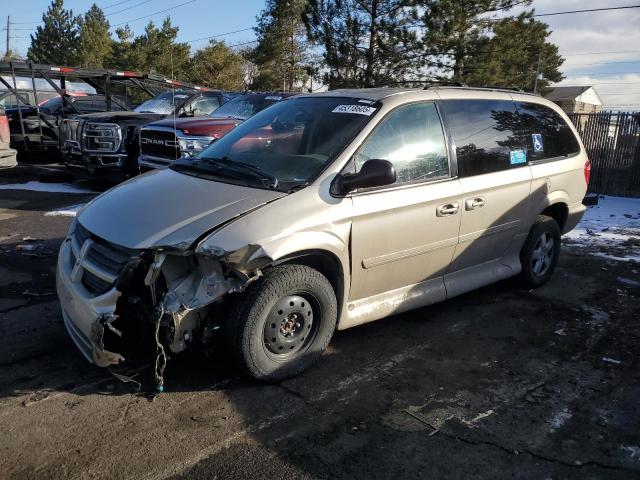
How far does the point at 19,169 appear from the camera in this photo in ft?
43.7

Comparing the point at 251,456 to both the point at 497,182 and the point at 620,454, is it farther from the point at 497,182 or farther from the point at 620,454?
the point at 497,182

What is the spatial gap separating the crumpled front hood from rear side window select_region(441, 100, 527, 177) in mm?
1795

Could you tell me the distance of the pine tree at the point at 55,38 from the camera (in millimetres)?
48312

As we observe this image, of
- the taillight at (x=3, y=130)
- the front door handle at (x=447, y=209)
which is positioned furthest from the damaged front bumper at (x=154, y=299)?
the taillight at (x=3, y=130)

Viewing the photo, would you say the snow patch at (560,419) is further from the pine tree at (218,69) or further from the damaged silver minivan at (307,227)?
the pine tree at (218,69)

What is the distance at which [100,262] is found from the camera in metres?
3.41

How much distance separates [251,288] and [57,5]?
5913 cm

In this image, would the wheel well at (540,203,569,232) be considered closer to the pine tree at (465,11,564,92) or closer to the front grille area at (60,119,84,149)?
the front grille area at (60,119,84,149)

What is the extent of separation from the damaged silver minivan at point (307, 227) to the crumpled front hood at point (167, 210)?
0.01 metres

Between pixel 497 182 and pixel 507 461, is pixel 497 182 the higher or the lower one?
the higher one

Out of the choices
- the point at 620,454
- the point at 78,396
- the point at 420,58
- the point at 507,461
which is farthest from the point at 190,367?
the point at 420,58

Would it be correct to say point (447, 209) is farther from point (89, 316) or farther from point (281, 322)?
point (89, 316)

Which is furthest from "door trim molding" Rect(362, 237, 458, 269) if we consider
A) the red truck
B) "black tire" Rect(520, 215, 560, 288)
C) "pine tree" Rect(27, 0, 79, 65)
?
"pine tree" Rect(27, 0, 79, 65)

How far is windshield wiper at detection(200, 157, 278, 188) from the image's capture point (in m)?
3.76
